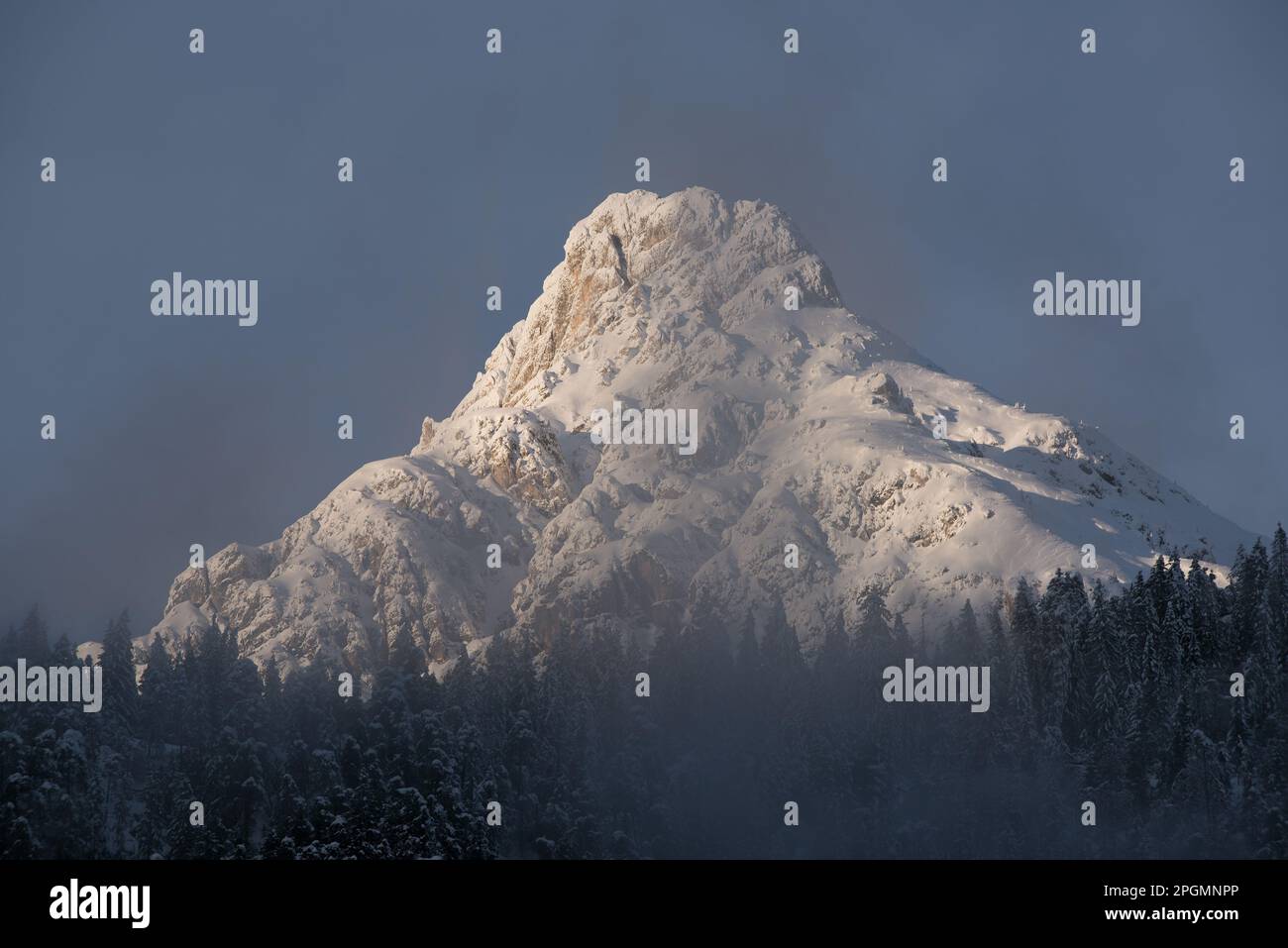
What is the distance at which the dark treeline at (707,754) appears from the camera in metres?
131

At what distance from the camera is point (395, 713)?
434ft

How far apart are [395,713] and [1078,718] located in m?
72.4

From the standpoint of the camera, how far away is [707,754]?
603 feet

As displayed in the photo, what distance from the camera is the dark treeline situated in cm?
13112
